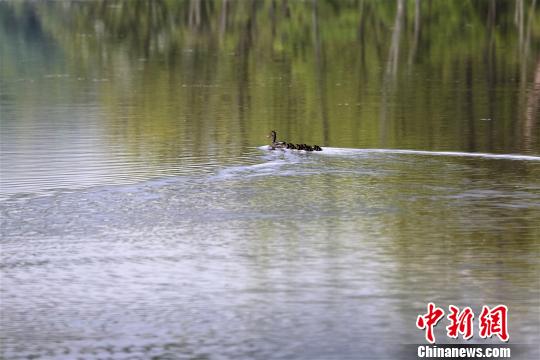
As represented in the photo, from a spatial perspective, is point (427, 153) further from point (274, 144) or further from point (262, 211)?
point (262, 211)

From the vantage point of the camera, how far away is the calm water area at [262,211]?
1299 centimetres

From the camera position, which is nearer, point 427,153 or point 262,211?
point 262,211

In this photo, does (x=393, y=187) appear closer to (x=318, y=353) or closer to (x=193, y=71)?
(x=318, y=353)

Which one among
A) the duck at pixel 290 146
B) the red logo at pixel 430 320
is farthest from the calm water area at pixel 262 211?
the duck at pixel 290 146

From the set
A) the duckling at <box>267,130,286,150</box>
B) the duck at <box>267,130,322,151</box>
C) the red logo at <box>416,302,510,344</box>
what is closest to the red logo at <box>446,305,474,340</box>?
the red logo at <box>416,302,510,344</box>

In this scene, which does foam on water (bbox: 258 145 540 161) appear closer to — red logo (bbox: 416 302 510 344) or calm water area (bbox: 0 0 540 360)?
calm water area (bbox: 0 0 540 360)

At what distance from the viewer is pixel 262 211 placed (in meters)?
18.5

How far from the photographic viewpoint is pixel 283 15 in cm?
7344

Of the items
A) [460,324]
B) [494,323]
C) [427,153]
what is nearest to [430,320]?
[460,324]

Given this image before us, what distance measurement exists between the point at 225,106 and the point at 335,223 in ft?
53.0

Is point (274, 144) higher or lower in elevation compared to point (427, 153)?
higher

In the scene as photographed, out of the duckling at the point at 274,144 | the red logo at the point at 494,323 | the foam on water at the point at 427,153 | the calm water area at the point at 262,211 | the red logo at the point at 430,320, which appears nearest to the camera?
the red logo at the point at 494,323

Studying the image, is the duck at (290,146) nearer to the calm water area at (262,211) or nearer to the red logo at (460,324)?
the calm water area at (262,211)

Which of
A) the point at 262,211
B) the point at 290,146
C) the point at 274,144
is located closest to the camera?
the point at 262,211
